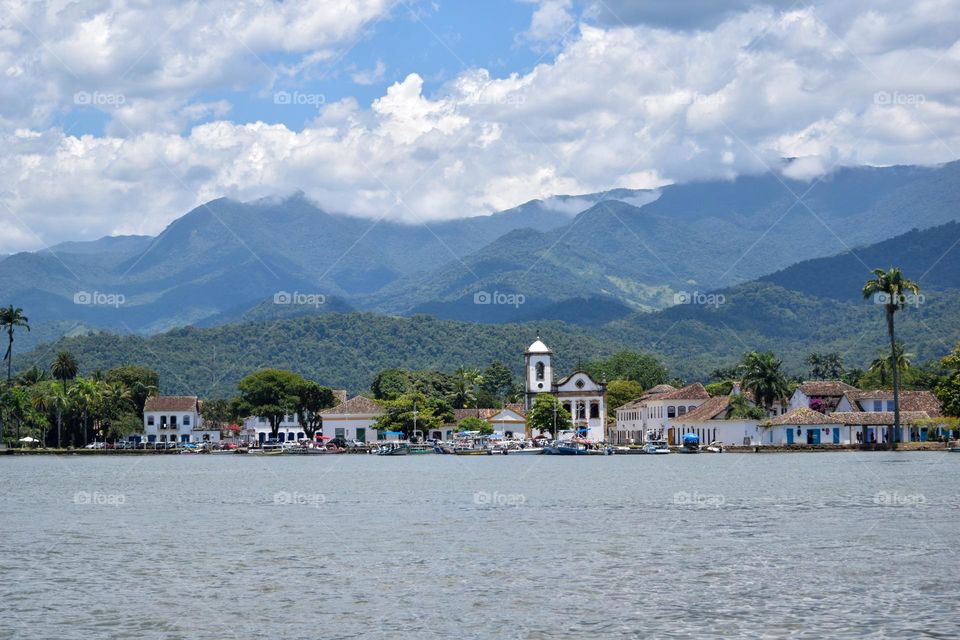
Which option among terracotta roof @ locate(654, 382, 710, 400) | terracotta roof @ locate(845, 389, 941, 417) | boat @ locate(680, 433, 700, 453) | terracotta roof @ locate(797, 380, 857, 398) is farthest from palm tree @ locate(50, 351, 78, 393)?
terracotta roof @ locate(845, 389, 941, 417)

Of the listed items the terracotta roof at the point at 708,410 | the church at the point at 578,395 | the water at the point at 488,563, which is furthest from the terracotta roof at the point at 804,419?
the water at the point at 488,563

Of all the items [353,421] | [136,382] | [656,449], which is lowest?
[656,449]

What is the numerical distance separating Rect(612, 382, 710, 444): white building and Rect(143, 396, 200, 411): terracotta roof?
2573 inches

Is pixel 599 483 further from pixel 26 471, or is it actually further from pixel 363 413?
pixel 363 413

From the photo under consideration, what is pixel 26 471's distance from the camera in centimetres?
9988

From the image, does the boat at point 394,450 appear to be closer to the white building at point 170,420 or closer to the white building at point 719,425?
the white building at point 719,425

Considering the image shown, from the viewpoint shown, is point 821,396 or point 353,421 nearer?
point 821,396

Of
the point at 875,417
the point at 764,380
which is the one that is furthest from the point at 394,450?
the point at 875,417

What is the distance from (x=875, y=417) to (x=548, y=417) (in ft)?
149

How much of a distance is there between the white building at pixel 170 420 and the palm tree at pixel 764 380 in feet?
293

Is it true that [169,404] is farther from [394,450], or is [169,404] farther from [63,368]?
[394,450]

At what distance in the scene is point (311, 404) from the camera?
588ft

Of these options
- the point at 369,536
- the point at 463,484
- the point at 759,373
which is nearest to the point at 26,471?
the point at 463,484

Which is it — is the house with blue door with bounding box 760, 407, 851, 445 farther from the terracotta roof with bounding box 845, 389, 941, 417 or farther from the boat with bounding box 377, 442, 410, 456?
the boat with bounding box 377, 442, 410, 456
